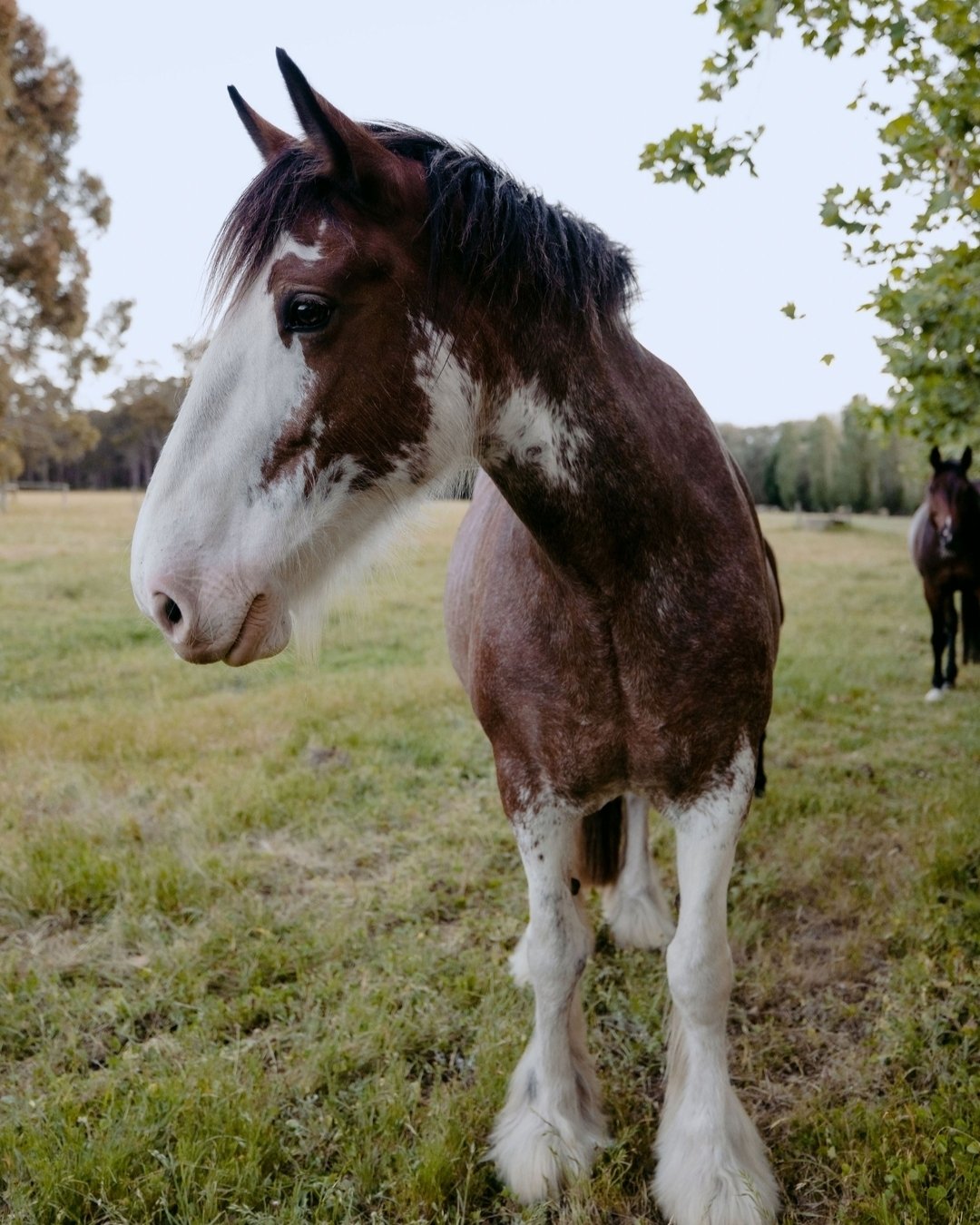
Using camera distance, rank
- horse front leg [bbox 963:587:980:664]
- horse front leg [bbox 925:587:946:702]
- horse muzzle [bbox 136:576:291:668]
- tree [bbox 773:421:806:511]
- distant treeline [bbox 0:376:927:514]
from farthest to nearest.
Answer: tree [bbox 773:421:806:511]
distant treeline [bbox 0:376:927:514]
horse front leg [bbox 963:587:980:664]
horse front leg [bbox 925:587:946:702]
horse muzzle [bbox 136:576:291:668]

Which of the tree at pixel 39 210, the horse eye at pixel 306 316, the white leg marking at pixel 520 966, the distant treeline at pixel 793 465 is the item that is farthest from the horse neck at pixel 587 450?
the distant treeline at pixel 793 465

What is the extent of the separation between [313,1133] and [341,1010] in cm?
51

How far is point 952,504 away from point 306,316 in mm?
7229

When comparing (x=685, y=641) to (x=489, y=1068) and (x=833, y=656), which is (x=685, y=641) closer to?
(x=489, y=1068)

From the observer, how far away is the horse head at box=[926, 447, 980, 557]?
7.11 meters

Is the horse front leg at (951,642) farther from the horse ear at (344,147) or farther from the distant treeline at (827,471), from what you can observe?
the distant treeline at (827,471)

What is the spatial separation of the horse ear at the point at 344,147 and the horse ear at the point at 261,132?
11.8 inches

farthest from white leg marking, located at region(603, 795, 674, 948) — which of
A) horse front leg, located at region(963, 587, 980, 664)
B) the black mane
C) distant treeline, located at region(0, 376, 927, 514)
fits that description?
distant treeline, located at region(0, 376, 927, 514)

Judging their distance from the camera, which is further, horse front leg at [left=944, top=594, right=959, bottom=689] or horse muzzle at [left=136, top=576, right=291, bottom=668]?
horse front leg at [left=944, top=594, right=959, bottom=689]

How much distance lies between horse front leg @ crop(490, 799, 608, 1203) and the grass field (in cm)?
8

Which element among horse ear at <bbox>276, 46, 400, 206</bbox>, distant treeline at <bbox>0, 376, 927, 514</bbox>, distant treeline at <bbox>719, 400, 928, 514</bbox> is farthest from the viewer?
distant treeline at <bbox>719, 400, 928, 514</bbox>

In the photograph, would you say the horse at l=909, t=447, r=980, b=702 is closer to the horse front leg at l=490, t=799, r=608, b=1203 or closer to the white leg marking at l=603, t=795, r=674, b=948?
the white leg marking at l=603, t=795, r=674, b=948

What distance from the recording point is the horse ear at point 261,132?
172 cm

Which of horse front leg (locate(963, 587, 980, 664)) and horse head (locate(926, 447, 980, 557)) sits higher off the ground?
horse head (locate(926, 447, 980, 557))
